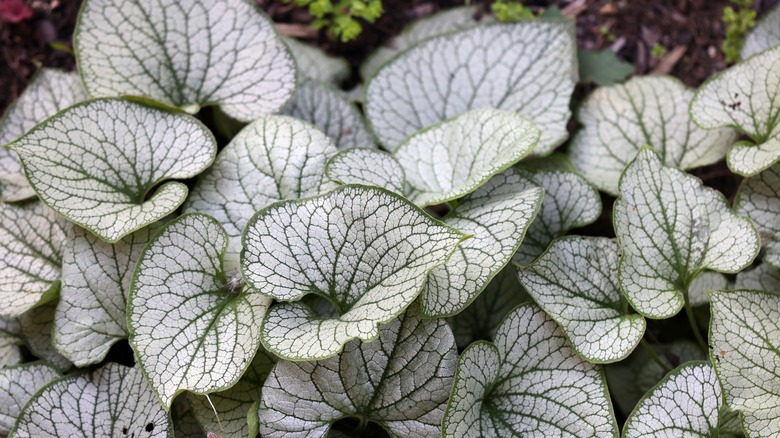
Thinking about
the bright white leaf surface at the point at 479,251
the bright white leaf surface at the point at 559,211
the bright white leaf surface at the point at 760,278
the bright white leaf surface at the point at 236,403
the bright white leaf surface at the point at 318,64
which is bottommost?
the bright white leaf surface at the point at 236,403

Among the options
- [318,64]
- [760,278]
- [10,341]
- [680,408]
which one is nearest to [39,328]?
[10,341]

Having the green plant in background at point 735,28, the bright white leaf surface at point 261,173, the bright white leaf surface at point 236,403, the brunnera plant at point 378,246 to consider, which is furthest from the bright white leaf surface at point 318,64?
the green plant in background at point 735,28

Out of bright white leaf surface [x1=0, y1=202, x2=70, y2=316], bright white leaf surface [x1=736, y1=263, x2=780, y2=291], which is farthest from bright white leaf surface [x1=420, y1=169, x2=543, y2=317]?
bright white leaf surface [x1=0, y1=202, x2=70, y2=316]

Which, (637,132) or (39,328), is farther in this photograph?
(637,132)

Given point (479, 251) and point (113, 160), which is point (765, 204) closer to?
point (479, 251)

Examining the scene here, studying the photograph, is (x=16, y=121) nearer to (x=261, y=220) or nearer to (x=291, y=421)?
(x=261, y=220)

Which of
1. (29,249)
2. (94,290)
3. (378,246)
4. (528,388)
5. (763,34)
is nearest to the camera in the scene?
(378,246)

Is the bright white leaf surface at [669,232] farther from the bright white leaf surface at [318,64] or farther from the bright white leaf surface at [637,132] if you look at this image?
the bright white leaf surface at [318,64]

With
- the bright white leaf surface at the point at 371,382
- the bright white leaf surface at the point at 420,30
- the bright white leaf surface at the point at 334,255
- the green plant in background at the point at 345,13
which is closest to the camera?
the bright white leaf surface at the point at 334,255
